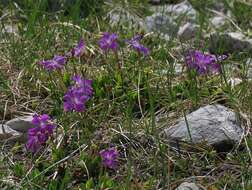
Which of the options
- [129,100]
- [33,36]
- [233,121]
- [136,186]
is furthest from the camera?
[33,36]

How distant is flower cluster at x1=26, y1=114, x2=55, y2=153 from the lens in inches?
106

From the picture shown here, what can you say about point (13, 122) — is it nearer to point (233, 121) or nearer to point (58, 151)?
point (58, 151)

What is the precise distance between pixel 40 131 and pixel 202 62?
3.04 feet

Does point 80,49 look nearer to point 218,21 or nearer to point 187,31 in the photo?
point 187,31

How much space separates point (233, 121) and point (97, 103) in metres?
0.67

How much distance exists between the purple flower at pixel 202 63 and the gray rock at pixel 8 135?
0.86 meters

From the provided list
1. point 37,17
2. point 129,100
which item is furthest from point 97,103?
point 37,17

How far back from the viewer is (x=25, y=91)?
340 cm

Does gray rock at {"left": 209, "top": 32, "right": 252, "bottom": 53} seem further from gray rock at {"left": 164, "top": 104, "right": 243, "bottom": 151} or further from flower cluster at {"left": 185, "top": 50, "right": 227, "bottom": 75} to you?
gray rock at {"left": 164, "top": 104, "right": 243, "bottom": 151}

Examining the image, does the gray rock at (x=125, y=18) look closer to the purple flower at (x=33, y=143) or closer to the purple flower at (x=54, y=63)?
the purple flower at (x=54, y=63)

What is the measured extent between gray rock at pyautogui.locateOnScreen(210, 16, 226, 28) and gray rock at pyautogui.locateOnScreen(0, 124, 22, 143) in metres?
2.15

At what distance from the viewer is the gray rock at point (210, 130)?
2887 mm

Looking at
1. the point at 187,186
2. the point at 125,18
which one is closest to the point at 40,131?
the point at 187,186

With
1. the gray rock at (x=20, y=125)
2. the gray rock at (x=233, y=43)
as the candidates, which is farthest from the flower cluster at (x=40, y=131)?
the gray rock at (x=233, y=43)
